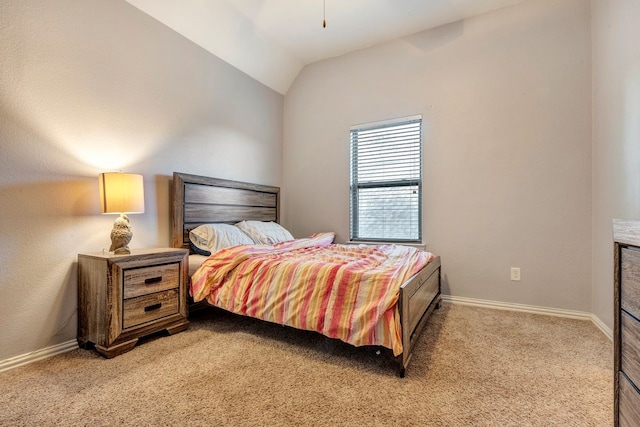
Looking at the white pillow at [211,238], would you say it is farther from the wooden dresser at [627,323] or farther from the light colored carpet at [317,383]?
the wooden dresser at [627,323]

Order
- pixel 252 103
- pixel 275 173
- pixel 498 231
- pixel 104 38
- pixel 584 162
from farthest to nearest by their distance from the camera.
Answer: pixel 275 173 < pixel 252 103 < pixel 498 231 < pixel 584 162 < pixel 104 38

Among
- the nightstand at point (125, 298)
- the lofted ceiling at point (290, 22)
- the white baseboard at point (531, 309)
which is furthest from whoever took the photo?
the lofted ceiling at point (290, 22)

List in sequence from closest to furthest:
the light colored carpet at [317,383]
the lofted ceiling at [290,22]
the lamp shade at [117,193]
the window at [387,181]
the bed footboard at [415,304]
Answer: the light colored carpet at [317,383], the bed footboard at [415,304], the lamp shade at [117,193], the lofted ceiling at [290,22], the window at [387,181]

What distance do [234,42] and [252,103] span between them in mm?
656

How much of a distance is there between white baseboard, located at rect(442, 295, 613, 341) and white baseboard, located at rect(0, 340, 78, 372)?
10.2 feet

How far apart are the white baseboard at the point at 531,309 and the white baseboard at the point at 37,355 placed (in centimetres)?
311

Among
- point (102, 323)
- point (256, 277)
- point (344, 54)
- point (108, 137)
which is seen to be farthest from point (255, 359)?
point (344, 54)

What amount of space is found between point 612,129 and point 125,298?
3.55 m

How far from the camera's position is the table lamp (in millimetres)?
1987

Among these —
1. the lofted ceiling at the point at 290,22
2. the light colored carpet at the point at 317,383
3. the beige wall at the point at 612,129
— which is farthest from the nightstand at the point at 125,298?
the beige wall at the point at 612,129

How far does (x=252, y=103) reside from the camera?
3.59m

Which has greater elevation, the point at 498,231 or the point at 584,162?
the point at 584,162

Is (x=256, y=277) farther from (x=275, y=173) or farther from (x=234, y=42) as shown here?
(x=234, y=42)

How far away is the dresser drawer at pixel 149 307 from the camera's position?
194 cm
